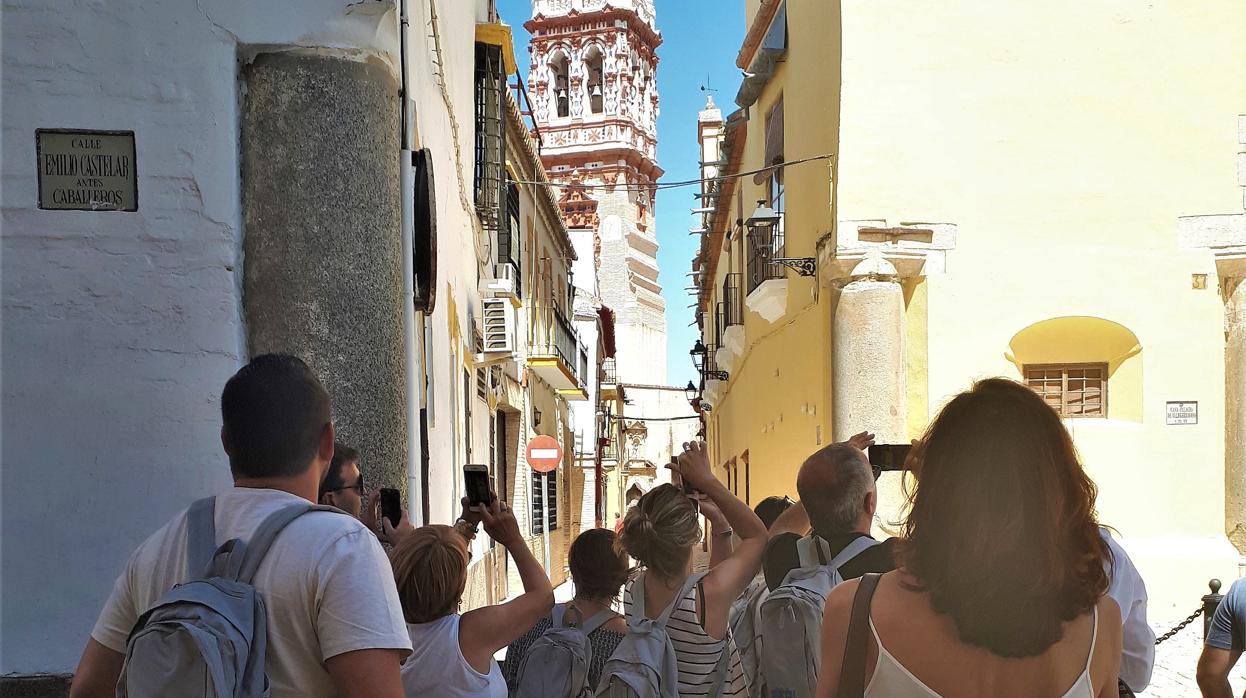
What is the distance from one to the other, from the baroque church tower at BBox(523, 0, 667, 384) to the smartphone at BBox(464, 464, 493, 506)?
48.1 meters

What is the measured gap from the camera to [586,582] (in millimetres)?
3633

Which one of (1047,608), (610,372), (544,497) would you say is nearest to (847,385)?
(1047,608)

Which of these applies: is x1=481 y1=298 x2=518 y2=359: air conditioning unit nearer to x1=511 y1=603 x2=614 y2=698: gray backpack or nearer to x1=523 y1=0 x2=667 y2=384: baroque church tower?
x1=511 y1=603 x2=614 y2=698: gray backpack

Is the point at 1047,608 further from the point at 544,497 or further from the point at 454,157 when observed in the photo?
the point at 544,497

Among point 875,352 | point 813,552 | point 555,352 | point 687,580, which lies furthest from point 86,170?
point 555,352

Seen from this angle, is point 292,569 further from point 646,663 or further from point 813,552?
point 813,552

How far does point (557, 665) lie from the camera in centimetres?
346

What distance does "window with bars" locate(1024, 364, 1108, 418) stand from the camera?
431 inches

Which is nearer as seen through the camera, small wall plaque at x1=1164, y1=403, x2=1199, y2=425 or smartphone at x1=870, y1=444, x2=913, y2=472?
smartphone at x1=870, y1=444, x2=913, y2=472

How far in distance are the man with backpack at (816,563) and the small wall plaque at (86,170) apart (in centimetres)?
276

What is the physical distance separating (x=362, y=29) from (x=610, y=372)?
128ft

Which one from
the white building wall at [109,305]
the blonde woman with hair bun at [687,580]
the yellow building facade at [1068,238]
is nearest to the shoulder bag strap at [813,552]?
the blonde woman with hair bun at [687,580]

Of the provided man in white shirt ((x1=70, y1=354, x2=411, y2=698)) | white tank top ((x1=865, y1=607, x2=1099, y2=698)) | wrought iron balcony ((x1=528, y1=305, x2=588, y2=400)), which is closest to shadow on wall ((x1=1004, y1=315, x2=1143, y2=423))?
white tank top ((x1=865, y1=607, x2=1099, y2=698))

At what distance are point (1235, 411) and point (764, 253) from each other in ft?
16.4
